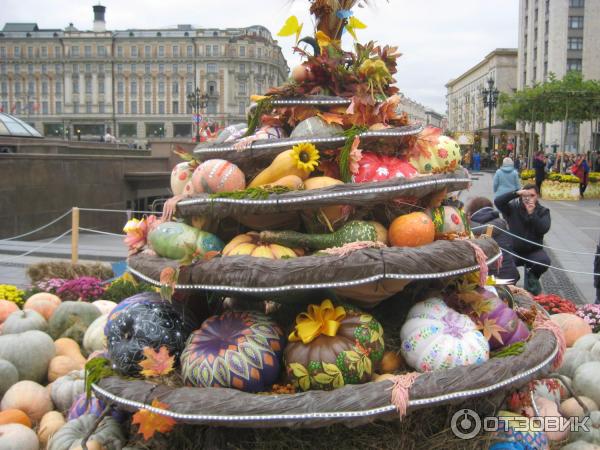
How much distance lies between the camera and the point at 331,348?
3451 mm

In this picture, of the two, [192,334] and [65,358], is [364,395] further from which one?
[65,358]

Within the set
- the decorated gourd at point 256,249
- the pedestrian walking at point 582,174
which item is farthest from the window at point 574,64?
the decorated gourd at point 256,249

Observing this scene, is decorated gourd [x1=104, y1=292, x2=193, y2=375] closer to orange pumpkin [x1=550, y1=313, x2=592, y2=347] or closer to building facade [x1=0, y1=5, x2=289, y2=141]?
orange pumpkin [x1=550, y1=313, x2=592, y2=347]

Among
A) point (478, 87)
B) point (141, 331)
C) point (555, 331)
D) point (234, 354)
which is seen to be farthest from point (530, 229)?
point (478, 87)

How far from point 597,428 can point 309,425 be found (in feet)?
8.08

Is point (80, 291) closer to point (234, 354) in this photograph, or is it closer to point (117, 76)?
point (234, 354)

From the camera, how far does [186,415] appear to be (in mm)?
3160

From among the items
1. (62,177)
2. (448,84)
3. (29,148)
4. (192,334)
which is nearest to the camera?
(192,334)

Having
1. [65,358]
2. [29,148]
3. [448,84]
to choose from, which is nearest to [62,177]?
[29,148]

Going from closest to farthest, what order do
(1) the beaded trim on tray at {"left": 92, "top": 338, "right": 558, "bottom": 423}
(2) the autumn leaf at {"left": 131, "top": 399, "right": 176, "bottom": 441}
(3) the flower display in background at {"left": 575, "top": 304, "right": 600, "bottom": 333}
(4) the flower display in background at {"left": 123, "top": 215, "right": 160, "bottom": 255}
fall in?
(1) the beaded trim on tray at {"left": 92, "top": 338, "right": 558, "bottom": 423}
(2) the autumn leaf at {"left": 131, "top": 399, "right": 176, "bottom": 441}
(4) the flower display in background at {"left": 123, "top": 215, "right": 160, "bottom": 255}
(3) the flower display in background at {"left": 575, "top": 304, "right": 600, "bottom": 333}

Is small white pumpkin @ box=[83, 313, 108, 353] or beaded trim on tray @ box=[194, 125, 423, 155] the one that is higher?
beaded trim on tray @ box=[194, 125, 423, 155]

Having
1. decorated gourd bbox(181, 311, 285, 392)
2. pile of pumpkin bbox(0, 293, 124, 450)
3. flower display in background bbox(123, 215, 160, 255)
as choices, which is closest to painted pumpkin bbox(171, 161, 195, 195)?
flower display in background bbox(123, 215, 160, 255)

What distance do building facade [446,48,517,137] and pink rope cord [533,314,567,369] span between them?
69.7 meters

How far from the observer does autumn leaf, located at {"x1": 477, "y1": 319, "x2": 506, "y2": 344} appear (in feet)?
12.9
